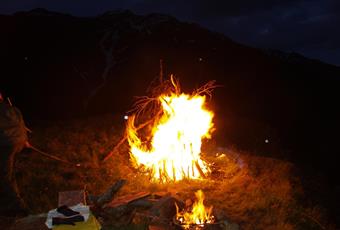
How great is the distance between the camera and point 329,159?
27.4 metres

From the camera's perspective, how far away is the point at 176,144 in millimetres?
10078

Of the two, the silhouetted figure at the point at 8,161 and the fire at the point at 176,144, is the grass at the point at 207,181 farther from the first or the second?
the silhouetted figure at the point at 8,161

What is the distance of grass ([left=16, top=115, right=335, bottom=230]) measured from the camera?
7.96 m

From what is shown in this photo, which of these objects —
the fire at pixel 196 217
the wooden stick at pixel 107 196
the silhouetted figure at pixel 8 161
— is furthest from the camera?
the wooden stick at pixel 107 196

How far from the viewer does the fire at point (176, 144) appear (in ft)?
32.6

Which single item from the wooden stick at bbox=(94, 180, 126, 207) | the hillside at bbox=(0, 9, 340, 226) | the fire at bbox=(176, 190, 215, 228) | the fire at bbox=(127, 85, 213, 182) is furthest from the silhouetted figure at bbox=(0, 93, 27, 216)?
the hillside at bbox=(0, 9, 340, 226)

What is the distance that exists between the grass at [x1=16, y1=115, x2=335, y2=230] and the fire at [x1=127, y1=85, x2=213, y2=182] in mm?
374

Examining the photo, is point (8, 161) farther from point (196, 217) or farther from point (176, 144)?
point (176, 144)

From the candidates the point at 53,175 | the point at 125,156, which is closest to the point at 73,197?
the point at 53,175

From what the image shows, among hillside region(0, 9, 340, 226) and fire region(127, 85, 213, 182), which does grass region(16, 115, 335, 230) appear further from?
hillside region(0, 9, 340, 226)

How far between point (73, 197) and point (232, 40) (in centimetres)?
5150

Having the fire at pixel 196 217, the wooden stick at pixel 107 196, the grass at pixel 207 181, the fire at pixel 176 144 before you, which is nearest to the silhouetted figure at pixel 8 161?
the grass at pixel 207 181

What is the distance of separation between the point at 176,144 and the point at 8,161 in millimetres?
4229

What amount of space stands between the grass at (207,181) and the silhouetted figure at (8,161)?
Result: 743mm
